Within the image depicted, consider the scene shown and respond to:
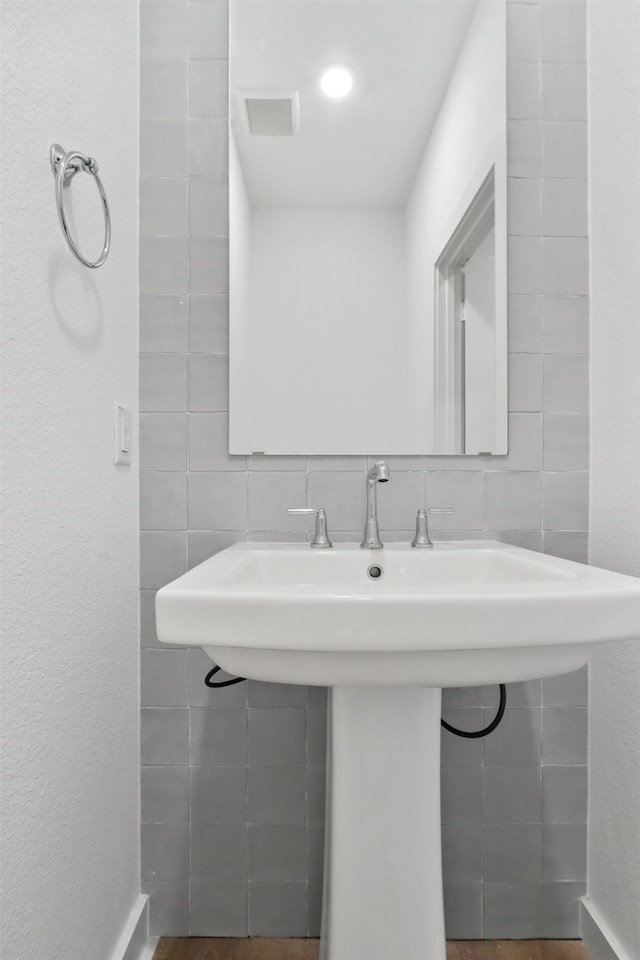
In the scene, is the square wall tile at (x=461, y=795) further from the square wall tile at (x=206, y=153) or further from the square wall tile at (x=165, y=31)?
A: the square wall tile at (x=165, y=31)

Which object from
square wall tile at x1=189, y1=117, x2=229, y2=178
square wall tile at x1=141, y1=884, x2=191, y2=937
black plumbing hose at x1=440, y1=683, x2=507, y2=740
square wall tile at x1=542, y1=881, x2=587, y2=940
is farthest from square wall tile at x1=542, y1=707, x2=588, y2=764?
square wall tile at x1=189, y1=117, x2=229, y2=178

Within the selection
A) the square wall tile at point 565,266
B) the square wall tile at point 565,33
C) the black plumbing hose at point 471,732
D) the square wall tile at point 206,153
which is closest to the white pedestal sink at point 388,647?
the black plumbing hose at point 471,732

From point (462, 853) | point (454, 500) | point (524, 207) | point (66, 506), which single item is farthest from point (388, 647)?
point (524, 207)

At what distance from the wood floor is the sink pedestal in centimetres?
36

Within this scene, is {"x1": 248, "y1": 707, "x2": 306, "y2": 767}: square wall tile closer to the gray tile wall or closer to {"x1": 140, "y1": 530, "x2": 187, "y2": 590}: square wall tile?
the gray tile wall


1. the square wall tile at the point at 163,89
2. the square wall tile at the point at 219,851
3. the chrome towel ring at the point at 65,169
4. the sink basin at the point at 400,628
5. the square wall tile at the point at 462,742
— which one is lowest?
the square wall tile at the point at 219,851

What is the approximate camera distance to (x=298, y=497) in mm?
1319

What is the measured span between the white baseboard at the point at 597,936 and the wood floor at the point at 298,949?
27 millimetres

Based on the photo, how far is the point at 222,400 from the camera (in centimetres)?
133

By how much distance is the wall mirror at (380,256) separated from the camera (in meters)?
1.32

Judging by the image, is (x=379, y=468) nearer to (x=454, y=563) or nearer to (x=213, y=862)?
(x=454, y=563)

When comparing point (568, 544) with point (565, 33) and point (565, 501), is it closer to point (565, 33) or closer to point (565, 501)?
point (565, 501)

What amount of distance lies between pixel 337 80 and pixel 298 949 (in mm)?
1844

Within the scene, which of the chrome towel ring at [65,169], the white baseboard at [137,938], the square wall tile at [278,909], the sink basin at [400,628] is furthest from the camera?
the square wall tile at [278,909]
